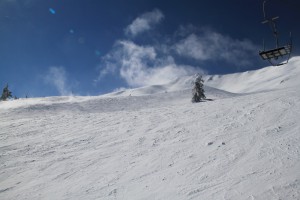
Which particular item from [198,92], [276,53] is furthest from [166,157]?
[198,92]

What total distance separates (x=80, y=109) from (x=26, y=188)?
2776 cm

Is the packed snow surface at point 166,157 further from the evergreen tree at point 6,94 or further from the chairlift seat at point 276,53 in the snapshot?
the evergreen tree at point 6,94

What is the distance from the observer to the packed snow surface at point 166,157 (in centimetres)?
1041

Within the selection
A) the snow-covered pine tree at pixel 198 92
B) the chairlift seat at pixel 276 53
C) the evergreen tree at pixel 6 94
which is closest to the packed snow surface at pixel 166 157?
the chairlift seat at pixel 276 53

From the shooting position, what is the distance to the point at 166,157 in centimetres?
1416

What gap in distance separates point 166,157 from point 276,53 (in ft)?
26.2

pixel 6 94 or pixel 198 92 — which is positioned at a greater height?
→ pixel 6 94

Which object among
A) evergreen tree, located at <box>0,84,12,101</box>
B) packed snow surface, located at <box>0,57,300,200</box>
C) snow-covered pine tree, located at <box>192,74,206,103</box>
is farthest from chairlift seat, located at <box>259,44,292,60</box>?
evergreen tree, located at <box>0,84,12,101</box>

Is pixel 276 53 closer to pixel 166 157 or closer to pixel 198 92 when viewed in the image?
pixel 166 157

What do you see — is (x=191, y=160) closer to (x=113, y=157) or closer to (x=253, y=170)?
(x=253, y=170)

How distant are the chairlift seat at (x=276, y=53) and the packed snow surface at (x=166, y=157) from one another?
12.4ft

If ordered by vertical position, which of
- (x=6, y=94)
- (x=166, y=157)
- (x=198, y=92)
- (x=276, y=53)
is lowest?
(x=166, y=157)

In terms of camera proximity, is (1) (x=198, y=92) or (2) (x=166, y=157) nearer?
(2) (x=166, y=157)

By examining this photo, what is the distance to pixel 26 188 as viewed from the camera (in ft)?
41.3
